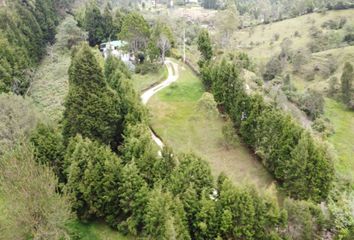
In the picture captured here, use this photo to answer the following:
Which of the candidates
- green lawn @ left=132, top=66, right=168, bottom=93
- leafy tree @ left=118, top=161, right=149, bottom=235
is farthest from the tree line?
leafy tree @ left=118, top=161, right=149, bottom=235

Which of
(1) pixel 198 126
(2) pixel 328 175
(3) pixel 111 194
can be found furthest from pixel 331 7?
(3) pixel 111 194

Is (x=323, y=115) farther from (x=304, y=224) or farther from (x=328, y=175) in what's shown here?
(x=304, y=224)

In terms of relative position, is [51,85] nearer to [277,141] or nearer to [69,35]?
[69,35]

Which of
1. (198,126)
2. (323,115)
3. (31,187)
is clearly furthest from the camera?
(323,115)

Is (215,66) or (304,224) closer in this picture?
(304,224)

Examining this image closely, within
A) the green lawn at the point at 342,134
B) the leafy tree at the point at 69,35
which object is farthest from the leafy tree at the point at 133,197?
the leafy tree at the point at 69,35

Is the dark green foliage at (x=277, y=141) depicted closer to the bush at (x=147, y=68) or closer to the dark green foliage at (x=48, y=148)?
the bush at (x=147, y=68)
